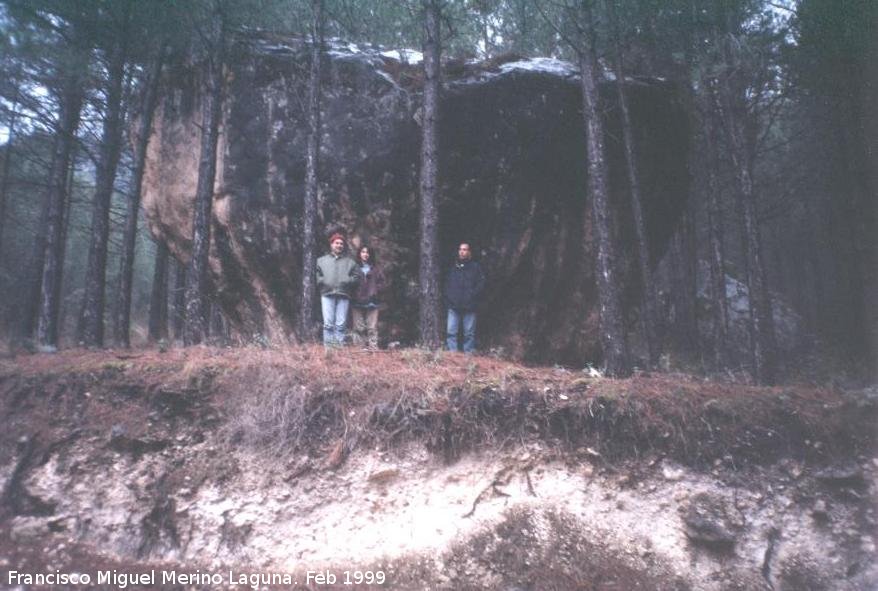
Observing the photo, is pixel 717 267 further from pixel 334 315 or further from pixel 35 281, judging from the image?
pixel 35 281

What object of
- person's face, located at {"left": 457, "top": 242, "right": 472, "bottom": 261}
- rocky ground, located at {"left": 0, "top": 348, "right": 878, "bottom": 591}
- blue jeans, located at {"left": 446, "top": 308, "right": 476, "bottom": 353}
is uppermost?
person's face, located at {"left": 457, "top": 242, "right": 472, "bottom": 261}

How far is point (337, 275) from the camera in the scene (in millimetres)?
10086

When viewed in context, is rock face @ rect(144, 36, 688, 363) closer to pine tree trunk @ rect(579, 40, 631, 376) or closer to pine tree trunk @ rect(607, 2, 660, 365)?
pine tree trunk @ rect(607, 2, 660, 365)

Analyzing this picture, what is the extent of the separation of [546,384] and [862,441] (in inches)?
169

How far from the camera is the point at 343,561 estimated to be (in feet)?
20.3

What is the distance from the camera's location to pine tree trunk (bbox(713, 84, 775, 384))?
11.7 metres

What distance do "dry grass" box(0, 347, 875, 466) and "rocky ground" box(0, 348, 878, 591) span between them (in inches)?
1.1

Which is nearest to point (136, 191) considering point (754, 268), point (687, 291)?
point (754, 268)

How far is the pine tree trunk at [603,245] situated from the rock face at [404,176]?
2123mm

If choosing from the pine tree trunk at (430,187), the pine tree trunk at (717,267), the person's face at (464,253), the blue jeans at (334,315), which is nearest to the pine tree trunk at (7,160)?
the blue jeans at (334,315)

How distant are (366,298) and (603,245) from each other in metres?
4.68

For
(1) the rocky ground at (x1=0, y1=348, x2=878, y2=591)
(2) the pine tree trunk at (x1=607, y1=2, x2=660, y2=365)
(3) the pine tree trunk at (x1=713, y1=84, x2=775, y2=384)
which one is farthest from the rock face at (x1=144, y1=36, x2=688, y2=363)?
(1) the rocky ground at (x1=0, y1=348, x2=878, y2=591)

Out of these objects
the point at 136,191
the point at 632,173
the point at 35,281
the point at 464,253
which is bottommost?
the point at 35,281

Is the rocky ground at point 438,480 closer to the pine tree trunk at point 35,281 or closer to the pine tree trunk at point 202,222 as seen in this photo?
the pine tree trunk at point 202,222
